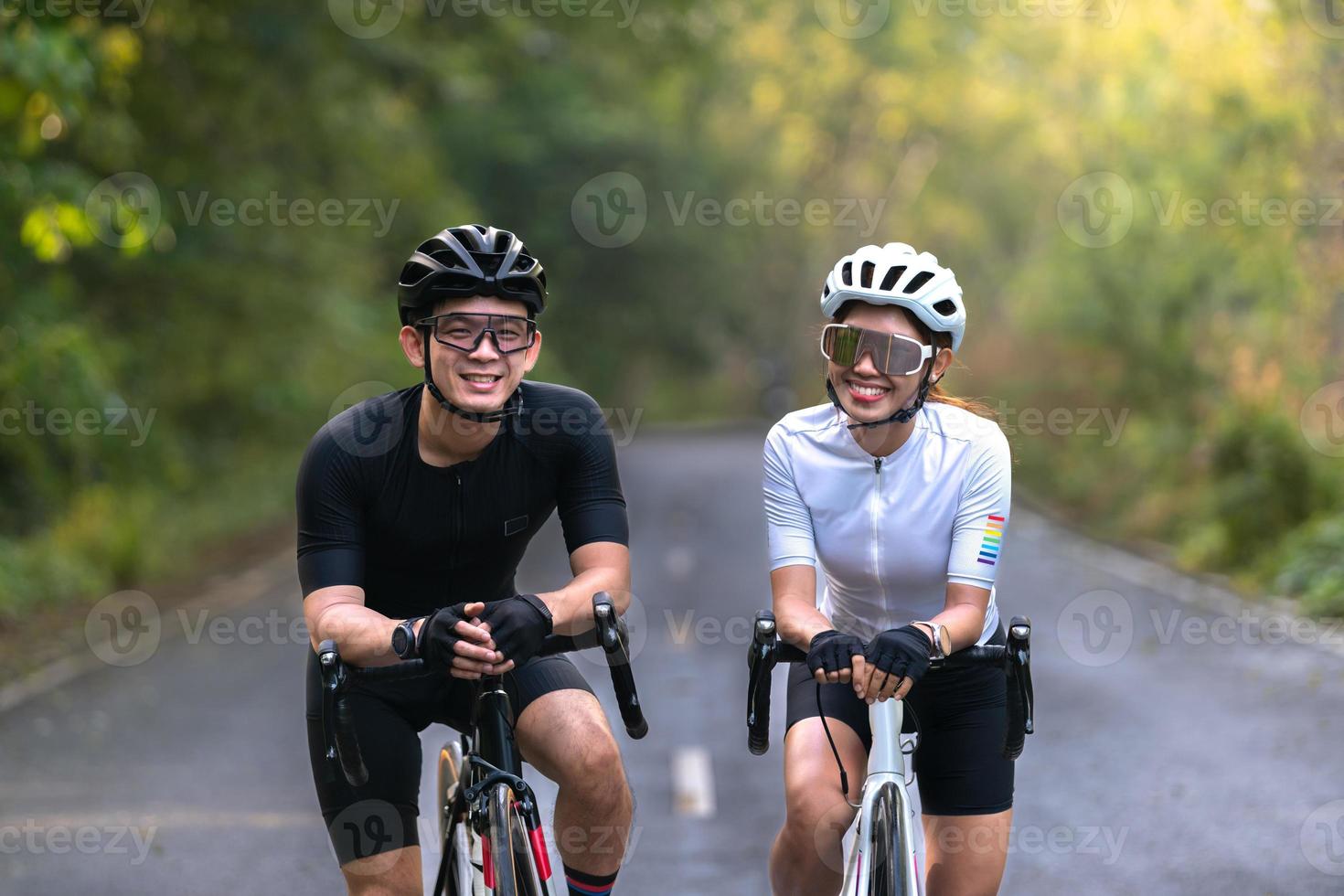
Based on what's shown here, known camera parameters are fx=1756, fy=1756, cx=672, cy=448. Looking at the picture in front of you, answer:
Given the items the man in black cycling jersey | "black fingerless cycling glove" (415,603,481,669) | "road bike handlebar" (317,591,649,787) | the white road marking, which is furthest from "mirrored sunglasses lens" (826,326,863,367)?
the white road marking

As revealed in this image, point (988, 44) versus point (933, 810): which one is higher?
point (988, 44)

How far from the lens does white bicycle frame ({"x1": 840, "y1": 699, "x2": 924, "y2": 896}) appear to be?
12.8 ft

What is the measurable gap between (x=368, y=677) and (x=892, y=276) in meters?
1.57

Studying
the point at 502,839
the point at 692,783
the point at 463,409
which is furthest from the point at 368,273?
the point at 502,839

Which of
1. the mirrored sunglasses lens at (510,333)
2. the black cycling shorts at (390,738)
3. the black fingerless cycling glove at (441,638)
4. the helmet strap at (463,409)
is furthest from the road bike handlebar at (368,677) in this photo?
the mirrored sunglasses lens at (510,333)

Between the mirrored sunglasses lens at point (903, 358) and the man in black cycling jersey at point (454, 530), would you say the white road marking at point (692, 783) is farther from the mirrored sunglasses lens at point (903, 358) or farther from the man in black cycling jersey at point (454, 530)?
the mirrored sunglasses lens at point (903, 358)

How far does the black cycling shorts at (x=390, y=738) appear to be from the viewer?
4180 mm

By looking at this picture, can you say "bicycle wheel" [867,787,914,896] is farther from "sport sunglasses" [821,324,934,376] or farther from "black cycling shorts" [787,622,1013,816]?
"sport sunglasses" [821,324,934,376]

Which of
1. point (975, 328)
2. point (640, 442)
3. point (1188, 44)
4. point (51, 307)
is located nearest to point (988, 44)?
point (640, 442)

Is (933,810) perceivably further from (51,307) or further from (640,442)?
(640,442)

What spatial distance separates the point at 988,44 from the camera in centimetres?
6228

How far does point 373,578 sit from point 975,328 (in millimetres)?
28398

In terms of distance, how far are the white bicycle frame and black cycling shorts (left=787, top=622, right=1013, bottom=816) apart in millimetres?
180

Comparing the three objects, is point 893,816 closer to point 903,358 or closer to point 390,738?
point 903,358
